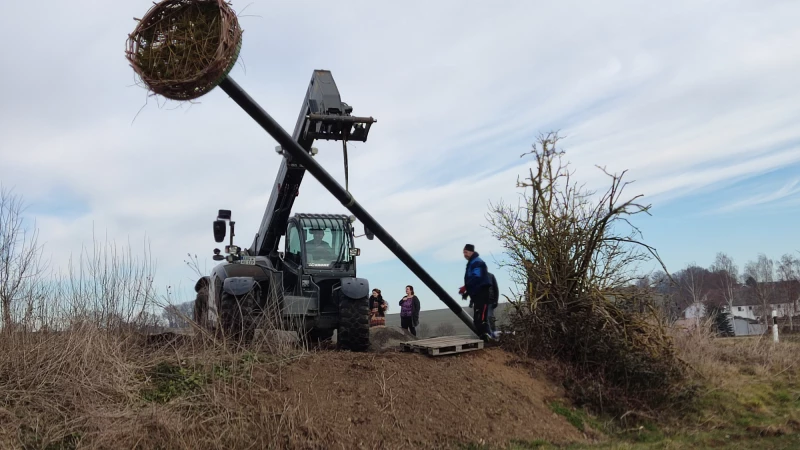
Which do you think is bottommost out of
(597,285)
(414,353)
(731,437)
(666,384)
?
(731,437)

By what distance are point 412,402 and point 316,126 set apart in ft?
12.9

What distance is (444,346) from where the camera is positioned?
30.0 feet

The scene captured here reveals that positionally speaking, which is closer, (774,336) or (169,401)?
(169,401)

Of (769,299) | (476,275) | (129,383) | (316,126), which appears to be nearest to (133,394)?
(129,383)

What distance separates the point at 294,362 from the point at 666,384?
5.39 m

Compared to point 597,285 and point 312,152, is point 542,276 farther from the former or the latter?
point 312,152

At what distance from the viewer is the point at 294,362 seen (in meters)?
8.08

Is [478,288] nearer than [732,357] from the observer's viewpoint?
Yes

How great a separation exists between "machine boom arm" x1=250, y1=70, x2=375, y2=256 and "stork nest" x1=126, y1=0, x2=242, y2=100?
2.67 metres

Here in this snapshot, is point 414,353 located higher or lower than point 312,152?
lower

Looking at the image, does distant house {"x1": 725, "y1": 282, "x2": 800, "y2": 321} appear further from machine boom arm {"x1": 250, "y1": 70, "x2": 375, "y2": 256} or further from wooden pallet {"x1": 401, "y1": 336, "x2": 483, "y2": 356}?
machine boom arm {"x1": 250, "y1": 70, "x2": 375, "y2": 256}

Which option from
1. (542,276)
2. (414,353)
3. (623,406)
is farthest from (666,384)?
(414,353)

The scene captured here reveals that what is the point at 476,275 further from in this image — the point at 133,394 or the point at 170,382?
the point at 133,394

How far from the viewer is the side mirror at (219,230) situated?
34.8ft
